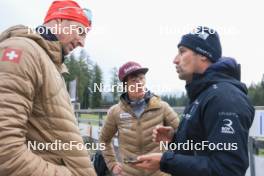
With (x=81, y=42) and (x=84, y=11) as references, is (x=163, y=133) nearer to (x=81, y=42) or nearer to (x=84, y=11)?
(x=81, y=42)

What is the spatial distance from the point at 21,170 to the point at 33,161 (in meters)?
0.08

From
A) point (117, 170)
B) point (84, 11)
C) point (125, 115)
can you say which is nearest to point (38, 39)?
point (84, 11)

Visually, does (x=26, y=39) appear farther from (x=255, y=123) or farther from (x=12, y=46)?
(x=255, y=123)

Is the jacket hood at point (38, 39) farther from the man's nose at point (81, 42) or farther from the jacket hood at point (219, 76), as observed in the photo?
the jacket hood at point (219, 76)

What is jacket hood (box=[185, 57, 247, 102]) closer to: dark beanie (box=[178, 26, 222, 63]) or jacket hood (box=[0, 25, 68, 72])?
dark beanie (box=[178, 26, 222, 63])

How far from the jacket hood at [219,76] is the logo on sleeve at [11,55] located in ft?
3.73

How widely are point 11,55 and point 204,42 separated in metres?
1.32

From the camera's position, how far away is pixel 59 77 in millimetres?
2361

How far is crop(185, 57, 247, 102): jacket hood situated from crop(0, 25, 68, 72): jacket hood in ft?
2.88

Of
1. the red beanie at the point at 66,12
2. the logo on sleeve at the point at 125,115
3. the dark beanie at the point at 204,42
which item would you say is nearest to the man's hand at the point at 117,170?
the logo on sleeve at the point at 125,115

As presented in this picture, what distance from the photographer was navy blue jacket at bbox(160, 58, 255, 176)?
2297 millimetres
